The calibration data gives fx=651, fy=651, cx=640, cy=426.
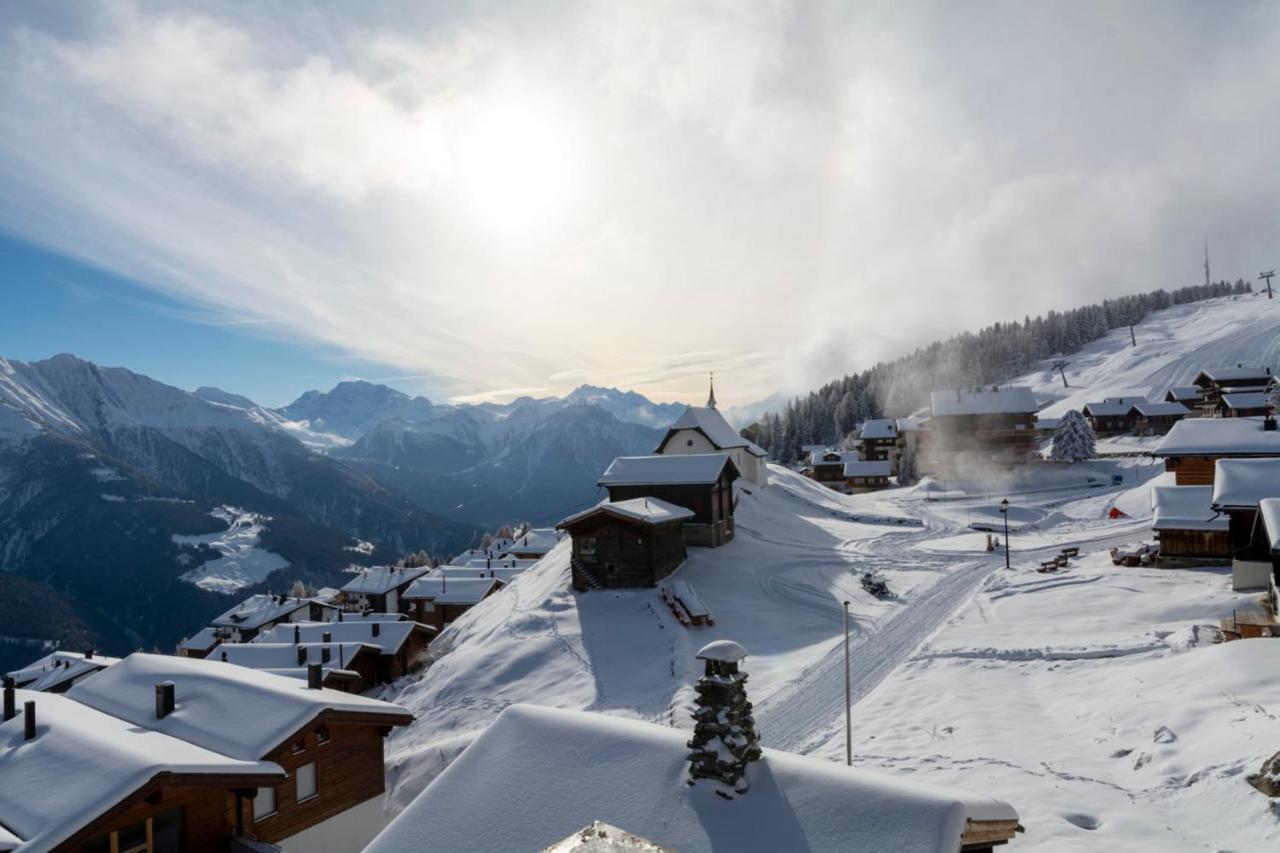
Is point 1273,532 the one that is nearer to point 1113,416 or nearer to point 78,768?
point 78,768

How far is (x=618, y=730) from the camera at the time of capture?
33.2 ft

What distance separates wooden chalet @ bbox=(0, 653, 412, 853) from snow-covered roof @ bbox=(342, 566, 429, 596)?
6693 cm

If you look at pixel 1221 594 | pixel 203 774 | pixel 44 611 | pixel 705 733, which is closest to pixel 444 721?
pixel 203 774

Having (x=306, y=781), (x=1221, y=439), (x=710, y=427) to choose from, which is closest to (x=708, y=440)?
(x=710, y=427)

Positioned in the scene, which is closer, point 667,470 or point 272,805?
point 272,805

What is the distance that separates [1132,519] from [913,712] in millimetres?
43712

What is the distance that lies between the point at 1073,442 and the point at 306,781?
281 feet

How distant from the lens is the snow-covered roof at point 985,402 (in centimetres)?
8312

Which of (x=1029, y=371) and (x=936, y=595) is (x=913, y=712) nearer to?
(x=936, y=595)

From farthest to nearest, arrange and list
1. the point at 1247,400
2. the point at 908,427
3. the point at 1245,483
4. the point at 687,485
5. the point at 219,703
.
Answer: the point at 908,427 < the point at 1247,400 < the point at 687,485 < the point at 1245,483 < the point at 219,703

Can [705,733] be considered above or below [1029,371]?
below

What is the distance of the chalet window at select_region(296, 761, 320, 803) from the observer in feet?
66.8

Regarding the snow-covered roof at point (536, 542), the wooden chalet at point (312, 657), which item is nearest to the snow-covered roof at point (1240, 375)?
the snow-covered roof at point (536, 542)

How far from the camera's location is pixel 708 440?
56594 mm
